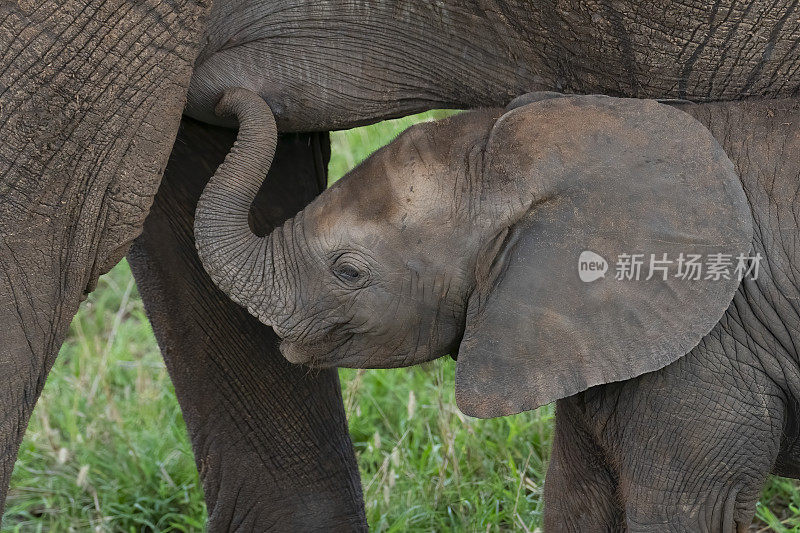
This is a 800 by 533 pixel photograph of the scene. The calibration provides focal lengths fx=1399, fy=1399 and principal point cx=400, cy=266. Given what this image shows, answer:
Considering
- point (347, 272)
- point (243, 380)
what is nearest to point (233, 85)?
point (347, 272)

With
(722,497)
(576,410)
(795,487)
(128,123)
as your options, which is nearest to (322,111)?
(128,123)

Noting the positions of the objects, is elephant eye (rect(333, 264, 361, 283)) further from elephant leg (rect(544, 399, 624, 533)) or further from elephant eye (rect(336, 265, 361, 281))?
elephant leg (rect(544, 399, 624, 533))

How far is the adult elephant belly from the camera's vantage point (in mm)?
2883

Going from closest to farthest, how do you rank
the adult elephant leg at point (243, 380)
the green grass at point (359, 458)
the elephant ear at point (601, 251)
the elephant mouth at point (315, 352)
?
1. the elephant ear at point (601, 251)
2. the elephant mouth at point (315, 352)
3. the adult elephant leg at point (243, 380)
4. the green grass at point (359, 458)

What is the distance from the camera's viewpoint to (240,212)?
2.91 meters

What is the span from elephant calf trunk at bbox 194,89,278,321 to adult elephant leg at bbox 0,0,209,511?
0.22m

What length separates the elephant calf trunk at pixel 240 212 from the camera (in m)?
2.86

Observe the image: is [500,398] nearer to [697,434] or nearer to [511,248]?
[511,248]

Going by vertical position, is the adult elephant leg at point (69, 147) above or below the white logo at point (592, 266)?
below

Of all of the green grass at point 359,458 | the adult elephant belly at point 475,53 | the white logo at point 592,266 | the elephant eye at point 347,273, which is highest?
the adult elephant belly at point 475,53

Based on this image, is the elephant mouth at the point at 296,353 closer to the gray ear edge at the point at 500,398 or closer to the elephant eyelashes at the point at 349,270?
the elephant eyelashes at the point at 349,270

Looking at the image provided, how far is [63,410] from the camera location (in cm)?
459

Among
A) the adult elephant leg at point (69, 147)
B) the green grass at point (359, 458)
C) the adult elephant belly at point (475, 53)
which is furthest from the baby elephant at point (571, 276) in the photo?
the green grass at point (359, 458)

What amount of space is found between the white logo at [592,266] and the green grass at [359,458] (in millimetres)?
1158
